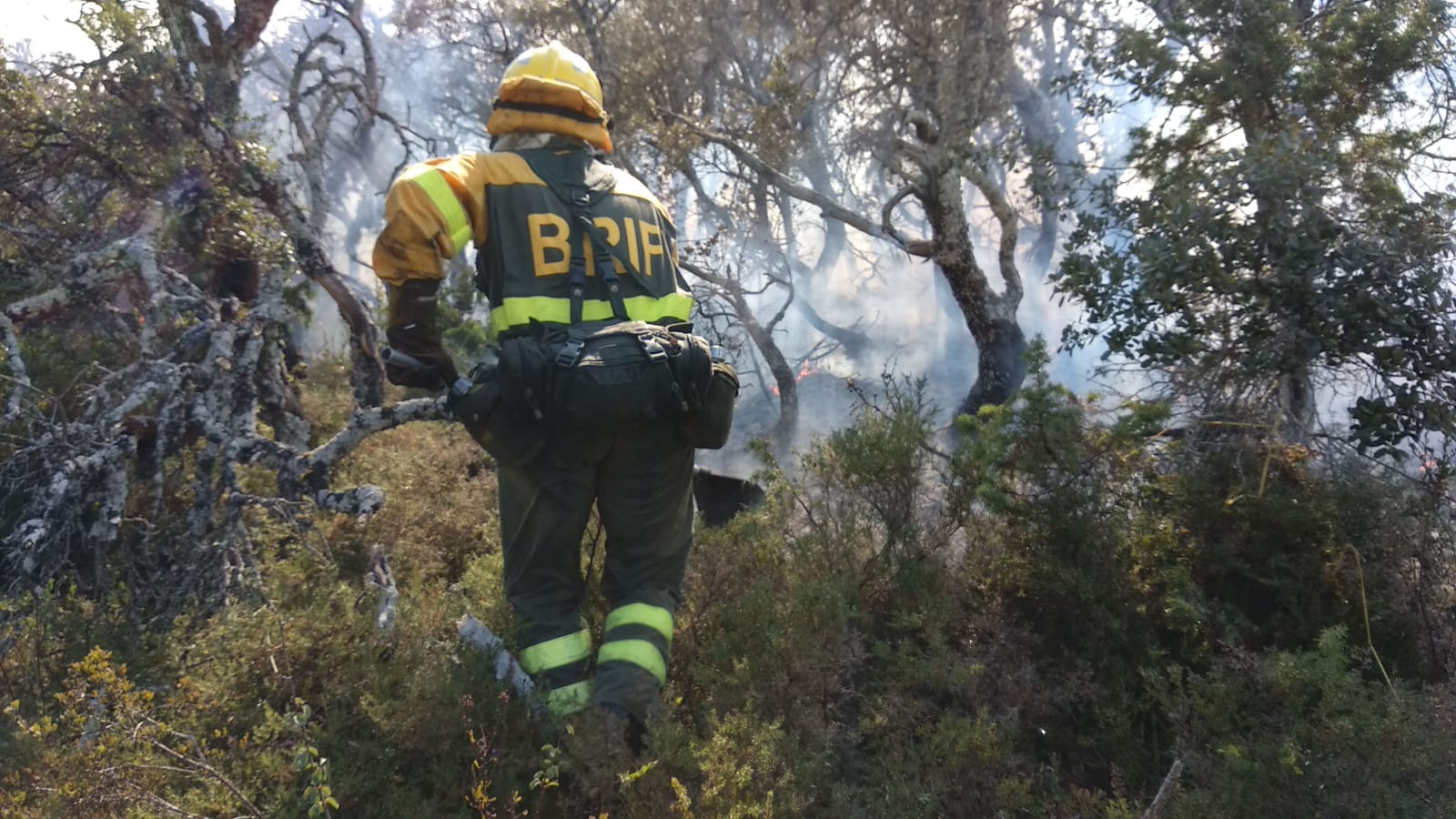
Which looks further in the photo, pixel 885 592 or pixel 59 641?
pixel 885 592

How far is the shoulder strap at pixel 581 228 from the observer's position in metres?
2.43

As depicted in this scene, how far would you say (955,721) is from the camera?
212 cm

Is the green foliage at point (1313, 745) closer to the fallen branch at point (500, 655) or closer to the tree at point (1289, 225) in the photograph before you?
the tree at point (1289, 225)

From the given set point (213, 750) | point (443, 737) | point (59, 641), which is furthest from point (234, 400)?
point (443, 737)

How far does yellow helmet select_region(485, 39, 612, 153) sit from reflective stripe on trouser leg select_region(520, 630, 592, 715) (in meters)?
1.63

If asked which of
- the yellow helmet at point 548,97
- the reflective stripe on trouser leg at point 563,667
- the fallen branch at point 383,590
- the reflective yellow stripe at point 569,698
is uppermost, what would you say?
the yellow helmet at point 548,97

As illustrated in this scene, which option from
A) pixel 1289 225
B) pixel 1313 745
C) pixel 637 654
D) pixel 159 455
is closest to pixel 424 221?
pixel 637 654

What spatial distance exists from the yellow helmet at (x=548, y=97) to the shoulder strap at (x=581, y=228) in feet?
0.36

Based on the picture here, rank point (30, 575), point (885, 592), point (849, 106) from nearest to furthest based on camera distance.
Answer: point (30, 575) → point (885, 592) → point (849, 106)

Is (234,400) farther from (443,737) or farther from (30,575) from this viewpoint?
(443,737)

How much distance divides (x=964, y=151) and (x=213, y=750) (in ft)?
17.7

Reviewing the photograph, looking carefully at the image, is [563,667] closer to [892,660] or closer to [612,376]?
[612,376]

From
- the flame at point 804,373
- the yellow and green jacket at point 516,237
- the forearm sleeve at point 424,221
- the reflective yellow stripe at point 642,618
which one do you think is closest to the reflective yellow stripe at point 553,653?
the reflective yellow stripe at point 642,618

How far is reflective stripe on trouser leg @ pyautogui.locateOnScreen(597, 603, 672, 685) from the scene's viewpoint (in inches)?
92.9
